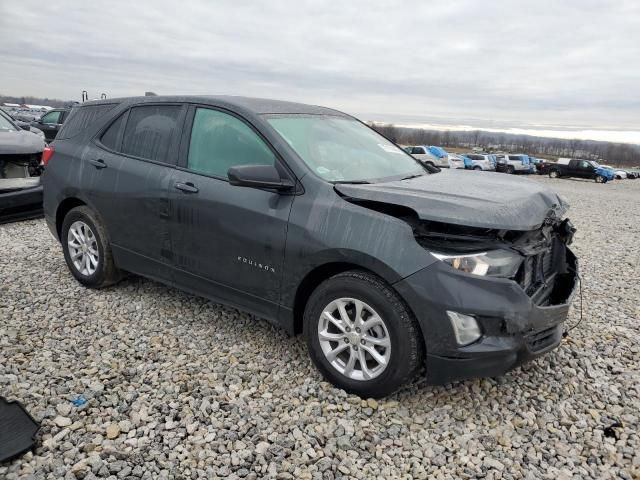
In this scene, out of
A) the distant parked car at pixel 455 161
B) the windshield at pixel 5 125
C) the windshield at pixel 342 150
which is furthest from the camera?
the distant parked car at pixel 455 161

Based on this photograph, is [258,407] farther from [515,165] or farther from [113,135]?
[515,165]

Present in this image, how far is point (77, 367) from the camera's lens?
10.7 ft

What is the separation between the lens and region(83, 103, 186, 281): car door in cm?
378

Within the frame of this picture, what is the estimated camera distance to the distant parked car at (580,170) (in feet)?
106

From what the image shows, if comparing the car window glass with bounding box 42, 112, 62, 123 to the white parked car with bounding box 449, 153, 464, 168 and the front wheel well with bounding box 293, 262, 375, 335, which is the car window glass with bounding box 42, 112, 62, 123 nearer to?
the front wheel well with bounding box 293, 262, 375, 335

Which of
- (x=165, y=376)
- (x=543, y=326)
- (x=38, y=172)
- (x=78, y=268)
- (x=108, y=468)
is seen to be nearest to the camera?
(x=108, y=468)

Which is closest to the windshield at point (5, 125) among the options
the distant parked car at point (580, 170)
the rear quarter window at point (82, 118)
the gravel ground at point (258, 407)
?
the rear quarter window at point (82, 118)

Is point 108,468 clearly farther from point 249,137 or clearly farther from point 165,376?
point 249,137

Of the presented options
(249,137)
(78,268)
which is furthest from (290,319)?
(78,268)

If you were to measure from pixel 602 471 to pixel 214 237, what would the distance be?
266cm

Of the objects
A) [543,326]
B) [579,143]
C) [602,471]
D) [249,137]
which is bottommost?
[602,471]

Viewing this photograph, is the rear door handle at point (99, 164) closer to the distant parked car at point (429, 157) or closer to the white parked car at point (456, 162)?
the distant parked car at point (429, 157)

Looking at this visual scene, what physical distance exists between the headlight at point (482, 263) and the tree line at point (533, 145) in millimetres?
107593

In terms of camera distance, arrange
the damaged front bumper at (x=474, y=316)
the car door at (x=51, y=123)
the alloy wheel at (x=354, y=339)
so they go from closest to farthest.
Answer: the damaged front bumper at (x=474, y=316) → the alloy wheel at (x=354, y=339) → the car door at (x=51, y=123)
